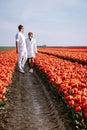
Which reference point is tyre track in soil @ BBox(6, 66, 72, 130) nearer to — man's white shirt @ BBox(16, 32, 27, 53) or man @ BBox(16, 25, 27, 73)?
man @ BBox(16, 25, 27, 73)

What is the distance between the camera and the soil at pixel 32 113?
785 centimetres

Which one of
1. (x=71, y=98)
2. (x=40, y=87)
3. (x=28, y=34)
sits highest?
(x=28, y=34)

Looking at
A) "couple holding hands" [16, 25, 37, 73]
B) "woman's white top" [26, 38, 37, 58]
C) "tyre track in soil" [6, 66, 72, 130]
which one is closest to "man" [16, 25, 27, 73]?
"couple holding hands" [16, 25, 37, 73]

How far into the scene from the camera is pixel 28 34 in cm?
1853

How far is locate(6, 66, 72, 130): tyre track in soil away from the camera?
7891 millimetres

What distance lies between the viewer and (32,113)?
9.13 m

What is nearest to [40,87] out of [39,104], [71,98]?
[39,104]

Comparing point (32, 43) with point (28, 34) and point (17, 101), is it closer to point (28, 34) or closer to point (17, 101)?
point (28, 34)

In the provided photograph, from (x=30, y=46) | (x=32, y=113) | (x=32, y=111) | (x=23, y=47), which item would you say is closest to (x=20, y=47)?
(x=23, y=47)

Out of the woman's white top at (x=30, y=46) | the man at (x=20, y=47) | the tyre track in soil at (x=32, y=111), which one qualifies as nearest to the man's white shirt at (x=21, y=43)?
the man at (x=20, y=47)

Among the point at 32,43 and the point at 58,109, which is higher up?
the point at 32,43

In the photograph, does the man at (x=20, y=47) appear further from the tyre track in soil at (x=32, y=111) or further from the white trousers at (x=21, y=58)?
the tyre track in soil at (x=32, y=111)

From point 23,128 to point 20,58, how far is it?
9851mm

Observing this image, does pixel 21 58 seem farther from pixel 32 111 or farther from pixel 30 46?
pixel 32 111
